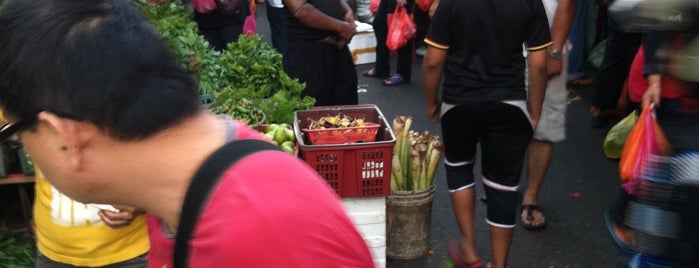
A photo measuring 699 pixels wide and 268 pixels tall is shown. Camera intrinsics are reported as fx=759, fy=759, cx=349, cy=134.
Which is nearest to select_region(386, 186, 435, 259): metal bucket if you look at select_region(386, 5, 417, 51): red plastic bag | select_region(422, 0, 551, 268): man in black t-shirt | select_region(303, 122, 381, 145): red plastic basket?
select_region(422, 0, 551, 268): man in black t-shirt

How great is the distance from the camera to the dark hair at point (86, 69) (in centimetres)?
111

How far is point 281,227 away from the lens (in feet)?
3.51

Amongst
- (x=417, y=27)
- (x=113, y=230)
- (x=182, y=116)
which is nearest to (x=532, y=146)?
(x=113, y=230)

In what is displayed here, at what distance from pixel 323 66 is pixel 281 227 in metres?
3.80

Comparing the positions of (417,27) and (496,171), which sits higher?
(496,171)

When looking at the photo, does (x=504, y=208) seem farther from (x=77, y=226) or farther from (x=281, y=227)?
(x=281, y=227)

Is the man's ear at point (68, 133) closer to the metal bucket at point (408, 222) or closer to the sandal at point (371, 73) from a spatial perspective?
the metal bucket at point (408, 222)

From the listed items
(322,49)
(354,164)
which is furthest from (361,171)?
(322,49)

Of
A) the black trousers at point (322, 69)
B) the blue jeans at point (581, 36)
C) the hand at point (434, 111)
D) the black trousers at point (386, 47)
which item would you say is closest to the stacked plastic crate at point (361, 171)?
the hand at point (434, 111)

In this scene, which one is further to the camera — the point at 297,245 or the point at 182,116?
the point at 182,116

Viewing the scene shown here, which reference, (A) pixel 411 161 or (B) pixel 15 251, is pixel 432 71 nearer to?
(A) pixel 411 161

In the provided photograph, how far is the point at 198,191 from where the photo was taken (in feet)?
3.69

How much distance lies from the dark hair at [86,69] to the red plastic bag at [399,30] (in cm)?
640

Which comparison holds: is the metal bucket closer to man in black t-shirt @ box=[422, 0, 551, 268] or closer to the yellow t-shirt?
man in black t-shirt @ box=[422, 0, 551, 268]
